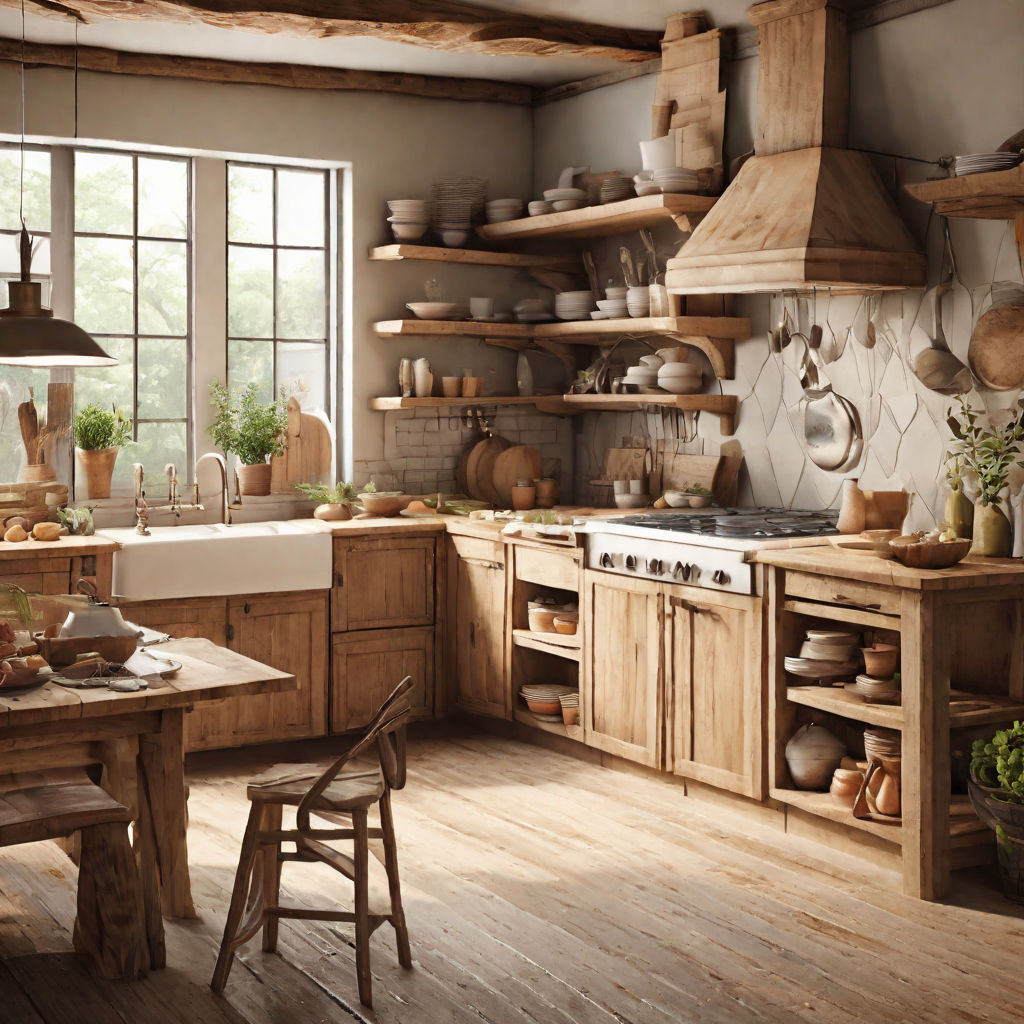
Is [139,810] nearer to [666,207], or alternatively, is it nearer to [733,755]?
[733,755]

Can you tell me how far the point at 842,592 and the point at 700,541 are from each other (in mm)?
686

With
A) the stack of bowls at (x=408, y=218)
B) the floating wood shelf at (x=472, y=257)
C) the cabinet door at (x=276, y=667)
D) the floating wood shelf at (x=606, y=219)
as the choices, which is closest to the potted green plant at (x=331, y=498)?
the cabinet door at (x=276, y=667)

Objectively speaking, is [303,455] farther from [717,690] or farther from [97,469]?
[717,690]

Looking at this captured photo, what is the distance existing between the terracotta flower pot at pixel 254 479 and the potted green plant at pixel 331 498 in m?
0.17

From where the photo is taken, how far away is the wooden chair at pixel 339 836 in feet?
11.0

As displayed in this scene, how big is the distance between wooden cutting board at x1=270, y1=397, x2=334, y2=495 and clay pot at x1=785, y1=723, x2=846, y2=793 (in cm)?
302

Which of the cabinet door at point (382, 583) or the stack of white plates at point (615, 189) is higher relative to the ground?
the stack of white plates at point (615, 189)

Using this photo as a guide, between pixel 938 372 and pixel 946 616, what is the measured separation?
1.20 metres

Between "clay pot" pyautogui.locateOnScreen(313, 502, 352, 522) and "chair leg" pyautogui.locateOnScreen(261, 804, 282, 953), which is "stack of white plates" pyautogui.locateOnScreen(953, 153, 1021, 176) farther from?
"clay pot" pyautogui.locateOnScreen(313, 502, 352, 522)

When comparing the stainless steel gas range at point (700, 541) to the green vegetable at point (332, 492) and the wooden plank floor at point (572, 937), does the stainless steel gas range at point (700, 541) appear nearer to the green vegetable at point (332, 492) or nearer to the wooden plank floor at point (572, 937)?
the wooden plank floor at point (572, 937)

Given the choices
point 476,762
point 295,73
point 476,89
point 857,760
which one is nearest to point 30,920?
point 476,762

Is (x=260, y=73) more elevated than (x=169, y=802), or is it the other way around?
(x=260, y=73)

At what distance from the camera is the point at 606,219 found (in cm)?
604

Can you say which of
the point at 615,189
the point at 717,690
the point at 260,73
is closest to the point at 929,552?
the point at 717,690
